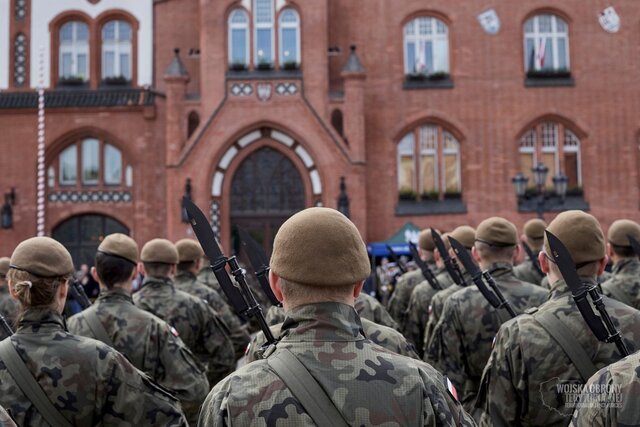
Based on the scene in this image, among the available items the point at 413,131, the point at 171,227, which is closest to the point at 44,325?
the point at 171,227

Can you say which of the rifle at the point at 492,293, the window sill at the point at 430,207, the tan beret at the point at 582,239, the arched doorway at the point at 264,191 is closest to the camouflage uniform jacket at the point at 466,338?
the rifle at the point at 492,293

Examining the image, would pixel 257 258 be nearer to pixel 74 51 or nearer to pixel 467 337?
pixel 467 337

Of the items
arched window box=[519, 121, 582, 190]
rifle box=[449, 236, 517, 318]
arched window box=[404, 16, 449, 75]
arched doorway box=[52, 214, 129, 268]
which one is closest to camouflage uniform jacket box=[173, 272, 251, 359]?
rifle box=[449, 236, 517, 318]

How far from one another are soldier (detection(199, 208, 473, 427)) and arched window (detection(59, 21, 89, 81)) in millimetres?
26241

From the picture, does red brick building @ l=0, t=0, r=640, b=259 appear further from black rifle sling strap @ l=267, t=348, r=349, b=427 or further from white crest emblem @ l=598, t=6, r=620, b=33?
black rifle sling strap @ l=267, t=348, r=349, b=427

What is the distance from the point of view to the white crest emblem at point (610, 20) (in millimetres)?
26812

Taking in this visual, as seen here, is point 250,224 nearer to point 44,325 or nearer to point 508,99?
point 508,99

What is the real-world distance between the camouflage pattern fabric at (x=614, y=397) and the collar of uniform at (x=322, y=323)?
2.67 ft

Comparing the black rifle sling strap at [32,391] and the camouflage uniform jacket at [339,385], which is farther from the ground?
the camouflage uniform jacket at [339,385]

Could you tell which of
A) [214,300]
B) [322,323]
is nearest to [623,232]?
[214,300]

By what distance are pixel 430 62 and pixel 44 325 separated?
79.0ft

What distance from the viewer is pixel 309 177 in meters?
25.1

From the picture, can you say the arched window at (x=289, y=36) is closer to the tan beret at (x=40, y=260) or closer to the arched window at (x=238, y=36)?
the arched window at (x=238, y=36)

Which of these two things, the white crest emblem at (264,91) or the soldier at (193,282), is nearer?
the soldier at (193,282)
